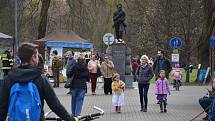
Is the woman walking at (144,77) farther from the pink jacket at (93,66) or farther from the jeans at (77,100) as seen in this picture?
the pink jacket at (93,66)

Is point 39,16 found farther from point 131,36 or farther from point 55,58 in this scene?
point 131,36

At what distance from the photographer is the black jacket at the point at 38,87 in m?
5.44

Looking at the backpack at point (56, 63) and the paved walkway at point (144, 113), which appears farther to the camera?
the backpack at point (56, 63)

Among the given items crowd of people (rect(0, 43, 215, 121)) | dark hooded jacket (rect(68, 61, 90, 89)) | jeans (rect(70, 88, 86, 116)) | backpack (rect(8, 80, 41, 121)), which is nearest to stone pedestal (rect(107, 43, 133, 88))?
crowd of people (rect(0, 43, 215, 121))

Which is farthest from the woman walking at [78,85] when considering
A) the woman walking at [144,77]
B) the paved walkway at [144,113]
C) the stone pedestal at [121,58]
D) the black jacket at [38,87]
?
the stone pedestal at [121,58]

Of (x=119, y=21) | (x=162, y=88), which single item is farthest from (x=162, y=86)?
(x=119, y=21)

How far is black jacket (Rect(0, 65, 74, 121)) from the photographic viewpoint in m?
5.44

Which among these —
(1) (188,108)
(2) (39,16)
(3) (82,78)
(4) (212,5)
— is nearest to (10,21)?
(2) (39,16)

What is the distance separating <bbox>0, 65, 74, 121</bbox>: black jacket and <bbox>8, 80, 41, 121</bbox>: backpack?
81 mm

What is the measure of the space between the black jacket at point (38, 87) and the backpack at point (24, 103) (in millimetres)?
81

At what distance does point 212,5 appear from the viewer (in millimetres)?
37000

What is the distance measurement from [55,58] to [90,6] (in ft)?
21.4

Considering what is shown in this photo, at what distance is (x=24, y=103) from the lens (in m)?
5.35

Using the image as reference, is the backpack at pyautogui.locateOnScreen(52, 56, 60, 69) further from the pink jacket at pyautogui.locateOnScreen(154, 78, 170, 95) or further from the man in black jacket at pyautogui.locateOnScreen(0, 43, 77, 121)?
the man in black jacket at pyautogui.locateOnScreen(0, 43, 77, 121)
